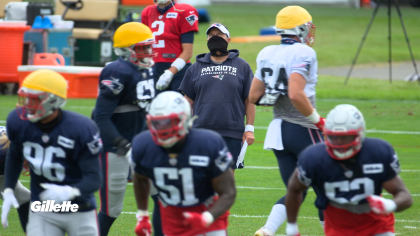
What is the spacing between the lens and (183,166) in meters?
3.51

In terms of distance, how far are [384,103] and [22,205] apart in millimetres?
10723

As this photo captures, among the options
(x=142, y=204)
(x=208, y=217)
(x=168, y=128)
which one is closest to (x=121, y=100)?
(x=142, y=204)

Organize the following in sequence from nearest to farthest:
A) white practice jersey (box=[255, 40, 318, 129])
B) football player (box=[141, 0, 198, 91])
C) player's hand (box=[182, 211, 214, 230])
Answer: player's hand (box=[182, 211, 214, 230])
white practice jersey (box=[255, 40, 318, 129])
football player (box=[141, 0, 198, 91])

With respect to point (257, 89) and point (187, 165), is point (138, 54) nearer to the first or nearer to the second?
point (257, 89)

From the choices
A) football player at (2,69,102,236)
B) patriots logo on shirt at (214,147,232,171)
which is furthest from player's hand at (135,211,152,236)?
patriots logo on shirt at (214,147,232,171)

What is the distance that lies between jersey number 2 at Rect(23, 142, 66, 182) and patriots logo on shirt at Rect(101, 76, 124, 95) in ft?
3.11

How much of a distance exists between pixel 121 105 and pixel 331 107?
914 cm

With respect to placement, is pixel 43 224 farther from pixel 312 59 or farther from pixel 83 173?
pixel 312 59

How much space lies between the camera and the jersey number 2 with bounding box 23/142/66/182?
371cm

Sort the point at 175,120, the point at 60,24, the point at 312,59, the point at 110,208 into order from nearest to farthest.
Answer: the point at 175,120
the point at 312,59
the point at 110,208
the point at 60,24

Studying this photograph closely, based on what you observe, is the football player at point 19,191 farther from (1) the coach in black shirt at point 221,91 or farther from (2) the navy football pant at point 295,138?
(2) the navy football pant at point 295,138

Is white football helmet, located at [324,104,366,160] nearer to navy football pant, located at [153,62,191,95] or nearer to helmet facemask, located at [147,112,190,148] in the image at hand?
helmet facemask, located at [147,112,190,148]

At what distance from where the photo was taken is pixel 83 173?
146 inches

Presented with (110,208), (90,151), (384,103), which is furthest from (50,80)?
(384,103)
